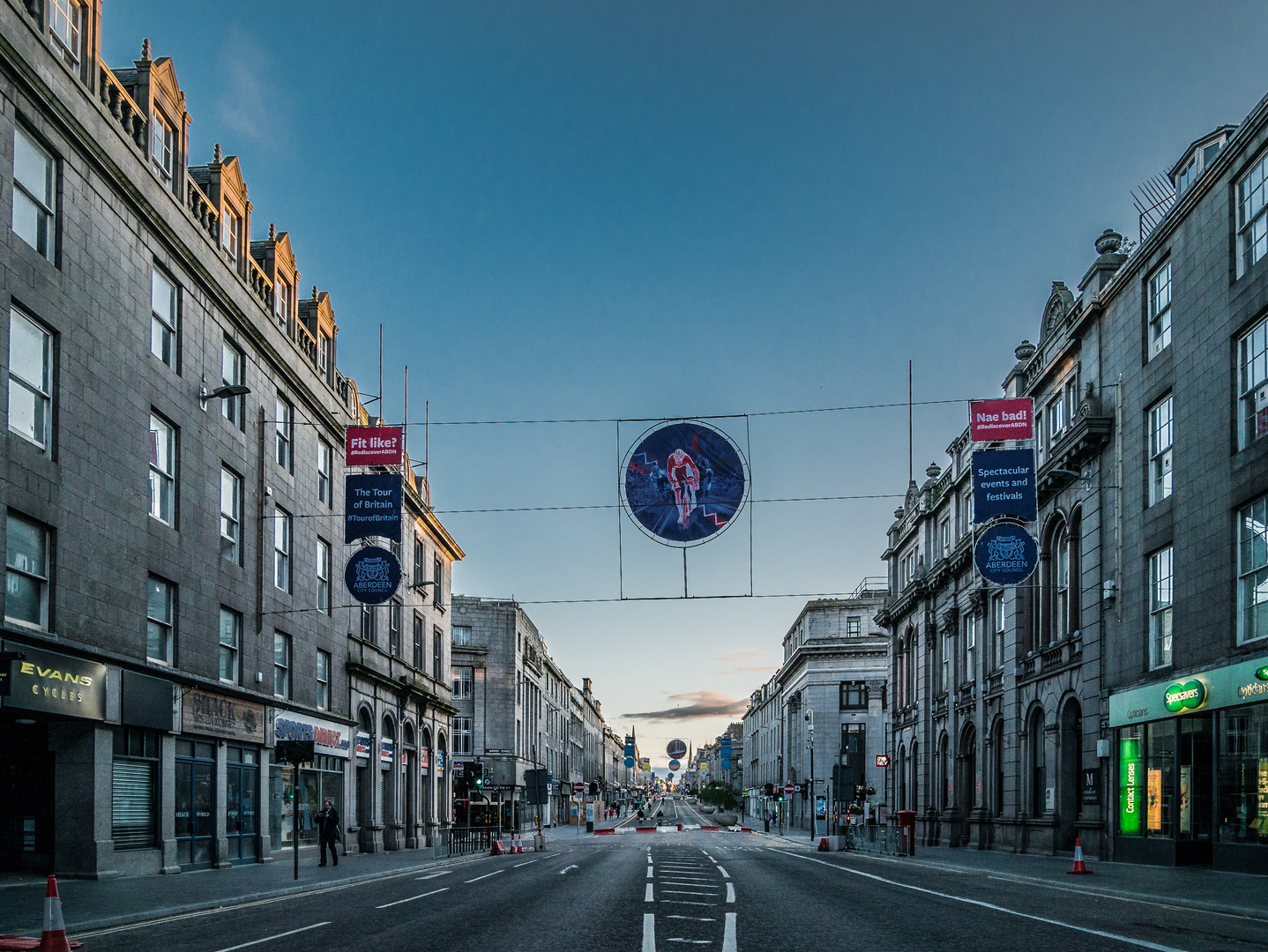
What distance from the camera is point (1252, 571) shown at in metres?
27.0

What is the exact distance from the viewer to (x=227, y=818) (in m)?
32.6

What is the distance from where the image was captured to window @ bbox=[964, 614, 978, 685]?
53625 mm

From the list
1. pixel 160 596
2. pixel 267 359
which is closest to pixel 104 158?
pixel 160 596

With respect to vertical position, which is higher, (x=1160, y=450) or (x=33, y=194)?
(x=33, y=194)

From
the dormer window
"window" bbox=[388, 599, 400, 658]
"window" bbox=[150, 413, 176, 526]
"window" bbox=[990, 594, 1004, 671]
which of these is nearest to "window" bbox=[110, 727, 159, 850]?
"window" bbox=[150, 413, 176, 526]

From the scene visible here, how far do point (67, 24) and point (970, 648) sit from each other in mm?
43690

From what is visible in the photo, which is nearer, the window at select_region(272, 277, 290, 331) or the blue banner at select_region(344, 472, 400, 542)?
the blue banner at select_region(344, 472, 400, 542)

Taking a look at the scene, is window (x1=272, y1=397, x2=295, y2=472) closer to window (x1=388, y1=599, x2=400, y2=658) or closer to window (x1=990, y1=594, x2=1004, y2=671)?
window (x1=388, y1=599, x2=400, y2=658)

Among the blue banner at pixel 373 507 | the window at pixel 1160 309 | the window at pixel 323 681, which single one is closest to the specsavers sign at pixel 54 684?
the blue banner at pixel 373 507

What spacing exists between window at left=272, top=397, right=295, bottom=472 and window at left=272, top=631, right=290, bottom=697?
17.9 feet

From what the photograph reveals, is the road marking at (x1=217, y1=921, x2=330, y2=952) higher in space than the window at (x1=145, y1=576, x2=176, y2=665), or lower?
lower

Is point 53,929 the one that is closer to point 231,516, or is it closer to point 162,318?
point 162,318

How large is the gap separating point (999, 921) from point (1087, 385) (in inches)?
980

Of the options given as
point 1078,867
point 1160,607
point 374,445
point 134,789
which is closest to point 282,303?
point 374,445
